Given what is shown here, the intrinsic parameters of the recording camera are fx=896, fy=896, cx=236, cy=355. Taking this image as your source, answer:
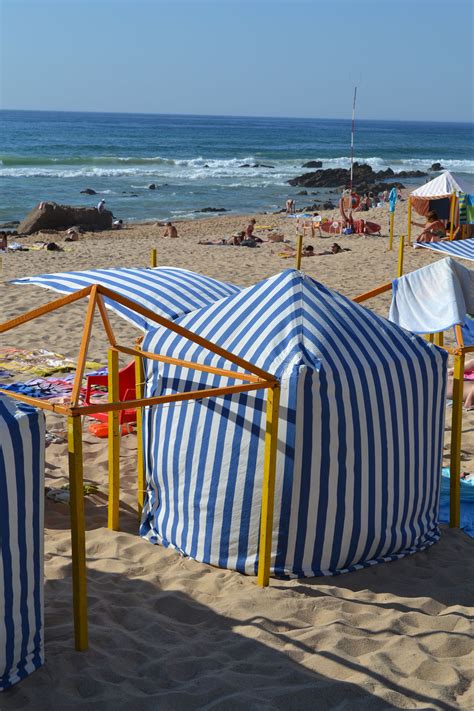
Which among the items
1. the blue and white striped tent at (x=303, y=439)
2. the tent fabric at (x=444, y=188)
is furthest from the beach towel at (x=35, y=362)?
the tent fabric at (x=444, y=188)

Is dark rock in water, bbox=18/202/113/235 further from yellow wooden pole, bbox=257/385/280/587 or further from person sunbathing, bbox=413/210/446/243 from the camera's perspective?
yellow wooden pole, bbox=257/385/280/587

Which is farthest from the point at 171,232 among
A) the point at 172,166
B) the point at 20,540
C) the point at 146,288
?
the point at 172,166

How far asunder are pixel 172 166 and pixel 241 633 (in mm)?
48953

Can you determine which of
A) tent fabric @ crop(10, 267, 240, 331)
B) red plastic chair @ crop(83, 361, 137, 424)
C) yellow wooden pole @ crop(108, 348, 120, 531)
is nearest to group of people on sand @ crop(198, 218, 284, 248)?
red plastic chair @ crop(83, 361, 137, 424)

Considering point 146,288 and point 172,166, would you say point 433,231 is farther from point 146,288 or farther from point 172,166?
point 172,166

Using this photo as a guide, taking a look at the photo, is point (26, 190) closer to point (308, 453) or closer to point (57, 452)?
point (57, 452)

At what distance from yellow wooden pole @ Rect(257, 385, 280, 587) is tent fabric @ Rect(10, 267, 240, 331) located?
136 centimetres

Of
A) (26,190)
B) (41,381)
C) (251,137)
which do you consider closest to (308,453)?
(41,381)

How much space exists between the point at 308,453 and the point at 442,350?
137 centimetres

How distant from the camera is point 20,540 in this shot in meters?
3.79

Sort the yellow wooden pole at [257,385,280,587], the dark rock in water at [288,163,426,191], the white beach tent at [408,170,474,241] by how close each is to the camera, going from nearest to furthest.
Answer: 1. the yellow wooden pole at [257,385,280,587]
2. the white beach tent at [408,170,474,241]
3. the dark rock in water at [288,163,426,191]

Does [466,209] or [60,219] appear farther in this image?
[60,219]

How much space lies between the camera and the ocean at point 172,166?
3325 cm

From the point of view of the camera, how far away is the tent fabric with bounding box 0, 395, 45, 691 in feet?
12.1
